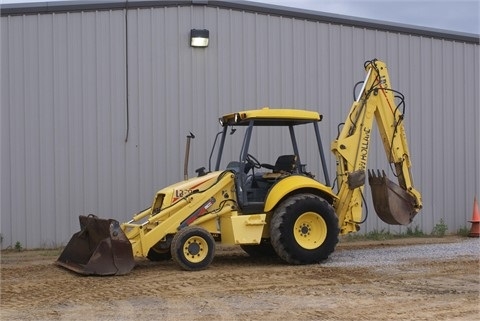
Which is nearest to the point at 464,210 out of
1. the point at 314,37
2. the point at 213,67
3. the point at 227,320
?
the point at 314,37

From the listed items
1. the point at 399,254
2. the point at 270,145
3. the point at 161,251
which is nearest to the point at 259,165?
the point at 161,251

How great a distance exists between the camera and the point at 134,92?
14969mm

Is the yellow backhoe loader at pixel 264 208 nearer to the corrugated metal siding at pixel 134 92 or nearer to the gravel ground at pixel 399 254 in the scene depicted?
the gravel ground at pixel 399 254

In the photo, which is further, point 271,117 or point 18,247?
point 18,247

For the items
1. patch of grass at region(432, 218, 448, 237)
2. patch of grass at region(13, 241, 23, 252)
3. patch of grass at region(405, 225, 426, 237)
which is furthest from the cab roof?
patch of grass at region(432, 218, 448, 237)

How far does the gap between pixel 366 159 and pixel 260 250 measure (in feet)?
7.71

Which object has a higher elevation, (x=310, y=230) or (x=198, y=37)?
(x=198, y=37)

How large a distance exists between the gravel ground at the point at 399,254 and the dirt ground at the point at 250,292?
38 cm

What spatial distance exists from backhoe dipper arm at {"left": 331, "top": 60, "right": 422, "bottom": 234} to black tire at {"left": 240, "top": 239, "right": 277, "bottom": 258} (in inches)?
51.1

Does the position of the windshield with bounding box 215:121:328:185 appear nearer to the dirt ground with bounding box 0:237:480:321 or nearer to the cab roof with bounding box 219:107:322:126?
the cab roof with bounding box 219:107:322:126

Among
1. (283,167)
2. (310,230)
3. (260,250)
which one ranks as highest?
(283,167)

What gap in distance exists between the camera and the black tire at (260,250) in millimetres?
12445

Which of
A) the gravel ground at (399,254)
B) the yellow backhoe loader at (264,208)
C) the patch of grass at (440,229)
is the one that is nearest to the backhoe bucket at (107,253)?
the yellow backhoe loader at (264,208)

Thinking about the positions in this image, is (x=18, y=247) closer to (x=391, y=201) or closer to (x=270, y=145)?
(x=270, y=145)
